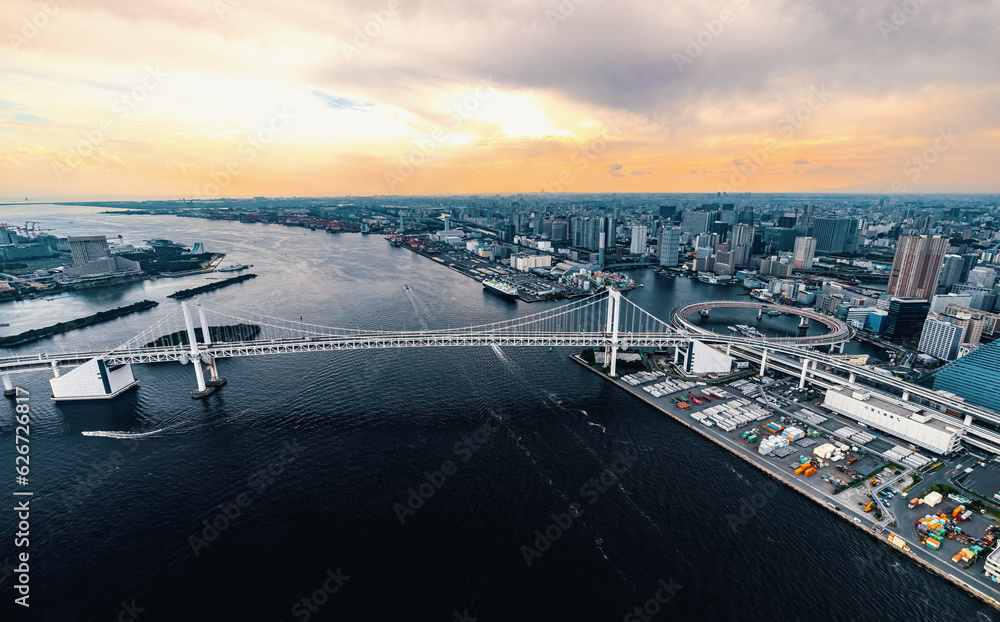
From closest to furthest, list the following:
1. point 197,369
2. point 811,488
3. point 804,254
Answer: point 811,488 < point 197,369 < point 804,254

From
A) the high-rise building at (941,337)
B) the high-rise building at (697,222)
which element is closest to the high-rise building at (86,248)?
the high-rise building at (941,337)

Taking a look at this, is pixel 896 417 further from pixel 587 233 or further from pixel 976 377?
pixel 587 233

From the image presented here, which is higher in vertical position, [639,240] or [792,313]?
[639,240]

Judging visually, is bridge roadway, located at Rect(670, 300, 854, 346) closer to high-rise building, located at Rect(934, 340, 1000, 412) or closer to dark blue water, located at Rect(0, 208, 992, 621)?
high-rise building, located at Rect(934, 340, 1000, 412)

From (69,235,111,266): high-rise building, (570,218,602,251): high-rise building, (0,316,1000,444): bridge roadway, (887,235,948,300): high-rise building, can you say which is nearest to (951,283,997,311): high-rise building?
(887,235,948,300): high-rise building

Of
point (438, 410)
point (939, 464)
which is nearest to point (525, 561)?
point (438, 410)

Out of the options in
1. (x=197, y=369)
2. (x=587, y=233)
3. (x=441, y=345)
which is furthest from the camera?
(x=587, y=233)

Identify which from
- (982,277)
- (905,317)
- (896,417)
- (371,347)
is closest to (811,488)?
(896,417)
